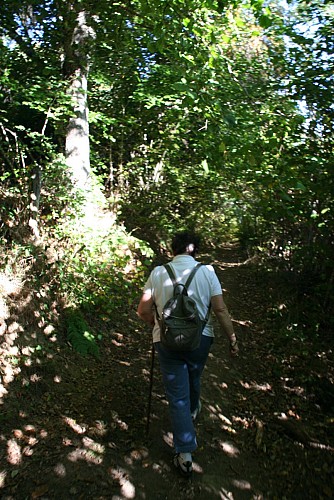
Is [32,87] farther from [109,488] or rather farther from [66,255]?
[109,488]

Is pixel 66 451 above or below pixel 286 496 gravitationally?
above

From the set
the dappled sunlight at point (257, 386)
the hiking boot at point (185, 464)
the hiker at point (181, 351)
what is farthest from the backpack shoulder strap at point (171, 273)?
the dappled sunlight at point (257, 386)

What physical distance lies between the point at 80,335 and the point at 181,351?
245 cm

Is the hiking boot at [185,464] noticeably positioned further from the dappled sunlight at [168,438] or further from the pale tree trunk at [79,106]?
the pale tree trunk at [79,106]

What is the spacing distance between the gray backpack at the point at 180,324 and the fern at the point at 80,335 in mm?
2268

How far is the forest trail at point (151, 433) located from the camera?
3.11 meters

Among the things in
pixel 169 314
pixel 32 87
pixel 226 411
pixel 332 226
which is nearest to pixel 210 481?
pixel 226 411

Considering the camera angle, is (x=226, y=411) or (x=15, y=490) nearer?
(x=15, y=490)

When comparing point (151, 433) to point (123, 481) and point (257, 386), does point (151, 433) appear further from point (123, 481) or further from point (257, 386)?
point (257, 386)

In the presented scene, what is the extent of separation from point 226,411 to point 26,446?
2400mm

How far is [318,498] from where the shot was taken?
125 inches

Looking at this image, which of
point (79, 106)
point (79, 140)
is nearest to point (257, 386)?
point (79, 140)

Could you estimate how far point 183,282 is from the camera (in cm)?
325

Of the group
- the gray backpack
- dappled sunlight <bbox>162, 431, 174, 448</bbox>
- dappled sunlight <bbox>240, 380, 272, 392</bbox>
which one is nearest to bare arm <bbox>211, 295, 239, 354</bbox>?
the gray backpack
